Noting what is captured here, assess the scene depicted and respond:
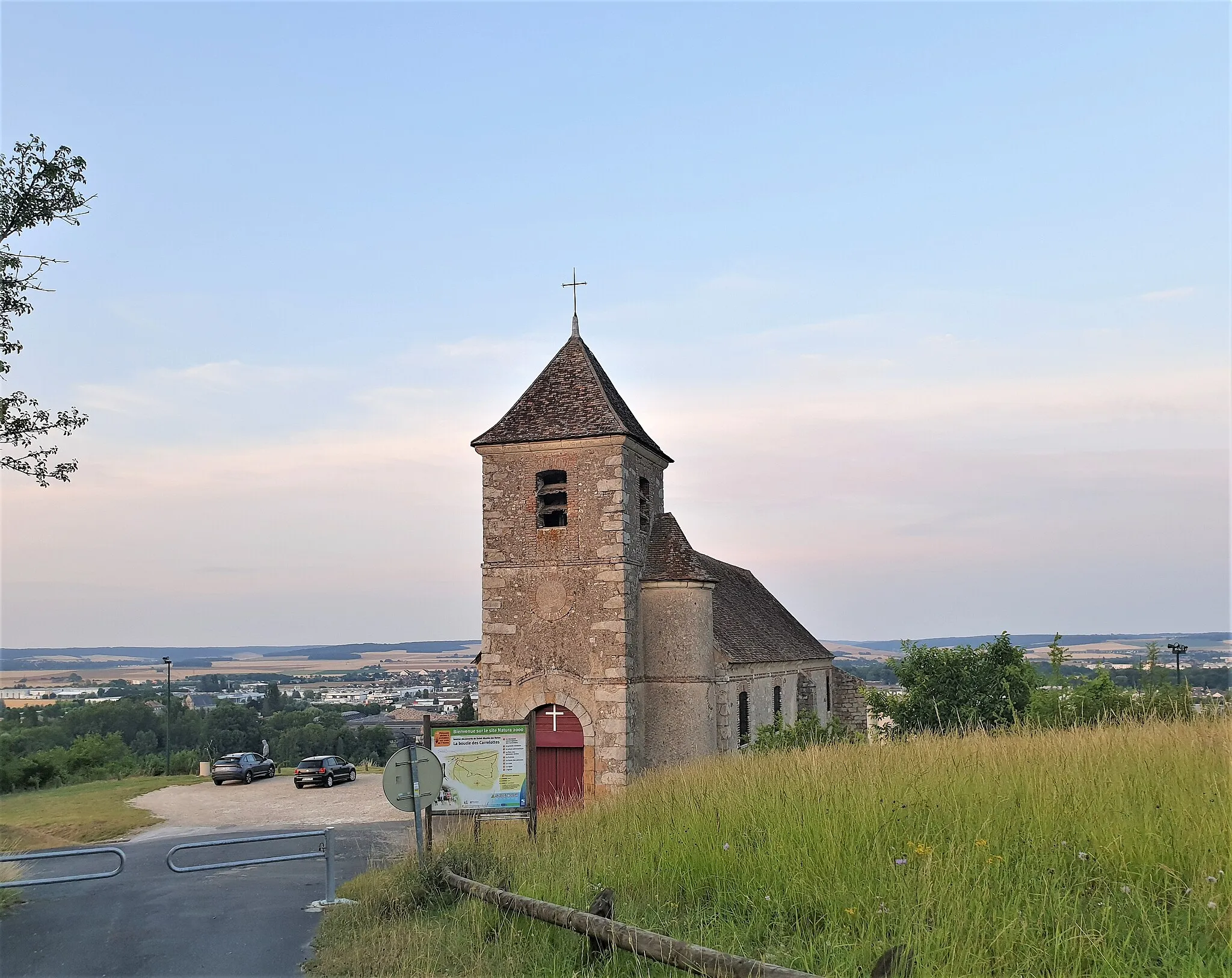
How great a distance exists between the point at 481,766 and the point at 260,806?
15460 mm

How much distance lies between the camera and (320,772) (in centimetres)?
3136

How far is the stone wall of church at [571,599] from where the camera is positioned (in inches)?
803

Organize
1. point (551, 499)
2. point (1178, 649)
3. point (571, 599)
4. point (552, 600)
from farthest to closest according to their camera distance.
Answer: point (1178, 649), point (551, 499), point (552, 600), point (571, 599)

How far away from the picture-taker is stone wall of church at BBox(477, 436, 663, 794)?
20391 millimetres

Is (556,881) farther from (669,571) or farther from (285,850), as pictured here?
(669,571)

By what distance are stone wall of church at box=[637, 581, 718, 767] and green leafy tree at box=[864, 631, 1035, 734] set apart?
8830mm

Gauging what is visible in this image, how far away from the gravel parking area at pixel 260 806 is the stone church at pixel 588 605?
516 cm

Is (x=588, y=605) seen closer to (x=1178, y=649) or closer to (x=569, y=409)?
(x=569, y=409)

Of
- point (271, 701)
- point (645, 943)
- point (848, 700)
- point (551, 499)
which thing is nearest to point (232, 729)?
point (271, 701)

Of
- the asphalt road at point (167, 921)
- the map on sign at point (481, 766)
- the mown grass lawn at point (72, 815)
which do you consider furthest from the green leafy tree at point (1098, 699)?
the mown grass lawn at point (72, 815)

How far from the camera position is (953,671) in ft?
94.7

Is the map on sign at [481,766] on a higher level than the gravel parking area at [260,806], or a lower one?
higher

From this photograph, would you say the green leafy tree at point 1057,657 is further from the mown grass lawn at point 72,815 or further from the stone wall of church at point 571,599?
the mown grass lawn at point 72,815

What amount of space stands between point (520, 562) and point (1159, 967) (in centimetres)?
1678
